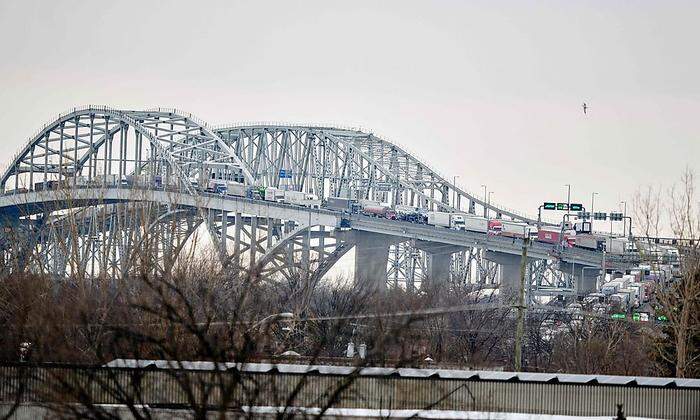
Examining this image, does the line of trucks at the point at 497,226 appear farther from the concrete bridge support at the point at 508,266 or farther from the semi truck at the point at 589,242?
the concrete bridge support at the point at 508,266

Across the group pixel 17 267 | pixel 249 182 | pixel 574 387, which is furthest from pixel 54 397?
pixel 249 182

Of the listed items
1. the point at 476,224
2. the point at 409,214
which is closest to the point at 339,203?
the point at 409,214

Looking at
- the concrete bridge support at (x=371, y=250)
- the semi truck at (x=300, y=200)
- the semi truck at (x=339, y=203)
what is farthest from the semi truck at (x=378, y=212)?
the semi truck at (x=300, y=200)

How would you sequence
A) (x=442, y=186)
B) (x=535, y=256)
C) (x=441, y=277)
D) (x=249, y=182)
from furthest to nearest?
(x=442, y=186)
(x=249, y=182)
(x=441, y=277)
(x=535, y=256)

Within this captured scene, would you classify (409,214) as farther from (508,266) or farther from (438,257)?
(508,266)

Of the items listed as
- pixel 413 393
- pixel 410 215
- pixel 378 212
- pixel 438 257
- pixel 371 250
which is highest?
pixel 378 212

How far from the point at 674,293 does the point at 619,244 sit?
67629 mm

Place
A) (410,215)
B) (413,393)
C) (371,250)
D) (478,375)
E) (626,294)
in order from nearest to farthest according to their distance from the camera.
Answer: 1. (413,393)
2. (478,375)
3. (626,294)
4. (371,250)
5. (410,215)

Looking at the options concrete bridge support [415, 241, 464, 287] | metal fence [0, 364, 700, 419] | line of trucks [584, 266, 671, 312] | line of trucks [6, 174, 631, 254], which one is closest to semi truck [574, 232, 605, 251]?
line of trucks [6, 174, 631, 254]

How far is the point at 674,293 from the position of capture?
6538cm

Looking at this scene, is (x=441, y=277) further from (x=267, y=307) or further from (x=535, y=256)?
(x=267, y=307)

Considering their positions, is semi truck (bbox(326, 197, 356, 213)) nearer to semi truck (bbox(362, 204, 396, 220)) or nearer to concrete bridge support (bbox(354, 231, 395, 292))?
semi truck (bbox(362, 204, 396, 220))

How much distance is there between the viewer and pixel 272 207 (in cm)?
14900

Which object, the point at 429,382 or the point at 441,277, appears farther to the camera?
the point at 441,277
